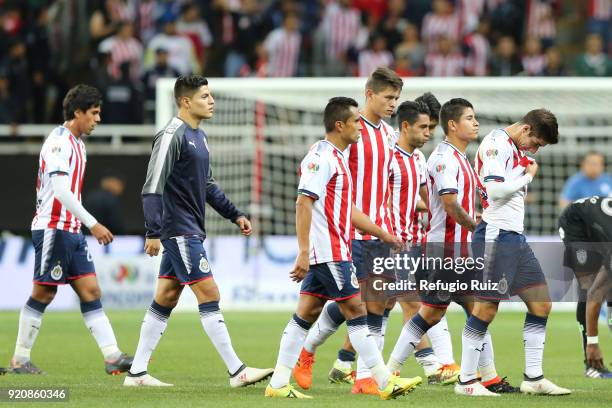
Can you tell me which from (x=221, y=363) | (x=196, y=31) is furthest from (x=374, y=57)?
(x=221, y=363)

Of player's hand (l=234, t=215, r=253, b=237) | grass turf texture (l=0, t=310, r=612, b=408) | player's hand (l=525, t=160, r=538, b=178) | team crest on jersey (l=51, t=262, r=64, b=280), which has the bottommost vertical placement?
grass turf texture (l=0, t=310, r=612, b=408)

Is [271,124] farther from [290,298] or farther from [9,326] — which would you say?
[9,326]

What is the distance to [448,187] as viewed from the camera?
941cm

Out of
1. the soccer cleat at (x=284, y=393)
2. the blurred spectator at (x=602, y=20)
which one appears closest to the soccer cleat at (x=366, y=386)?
the soccer cleat at (x=284, y=393)

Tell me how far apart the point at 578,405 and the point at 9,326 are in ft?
28.5

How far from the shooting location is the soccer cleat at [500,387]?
927 cm

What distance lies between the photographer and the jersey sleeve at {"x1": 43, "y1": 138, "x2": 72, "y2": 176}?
388 inches

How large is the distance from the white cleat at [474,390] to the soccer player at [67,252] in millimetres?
2791

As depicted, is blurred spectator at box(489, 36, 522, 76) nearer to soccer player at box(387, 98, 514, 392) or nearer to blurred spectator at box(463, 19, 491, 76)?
blurred spectator at box(463, 19, 491, 76)

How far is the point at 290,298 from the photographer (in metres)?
18.7

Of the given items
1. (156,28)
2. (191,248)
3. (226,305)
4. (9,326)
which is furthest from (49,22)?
(191,248)

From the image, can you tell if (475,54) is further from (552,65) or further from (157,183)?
(157,183)

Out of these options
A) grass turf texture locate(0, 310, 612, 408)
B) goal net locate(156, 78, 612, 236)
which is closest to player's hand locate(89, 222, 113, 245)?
grass turf texture locate(0, 310, 612, 408)

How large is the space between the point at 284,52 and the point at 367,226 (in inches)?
562
